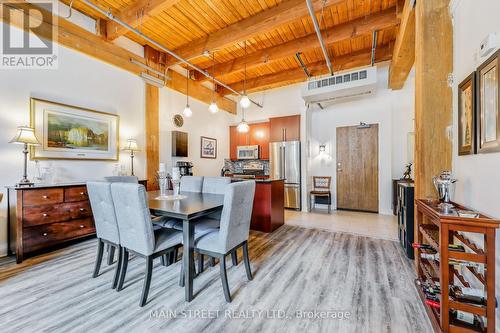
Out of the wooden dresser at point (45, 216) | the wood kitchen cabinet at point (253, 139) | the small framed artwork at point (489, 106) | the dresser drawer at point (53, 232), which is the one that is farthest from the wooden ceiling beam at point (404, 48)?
→ the dresser drawer at point (53, 232)

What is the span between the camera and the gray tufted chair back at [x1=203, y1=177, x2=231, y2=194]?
2.82 metres

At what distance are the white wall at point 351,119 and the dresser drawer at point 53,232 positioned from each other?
14.6 ft

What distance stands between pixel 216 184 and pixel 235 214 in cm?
106

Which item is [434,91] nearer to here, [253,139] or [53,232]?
[253,139]

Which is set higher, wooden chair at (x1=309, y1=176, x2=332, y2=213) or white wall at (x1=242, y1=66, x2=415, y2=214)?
white wall at (x1=242, y1=66, x2=415, y2=214)

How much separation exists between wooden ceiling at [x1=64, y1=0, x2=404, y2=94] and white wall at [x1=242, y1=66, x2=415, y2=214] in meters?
1.09

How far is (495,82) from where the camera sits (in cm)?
133

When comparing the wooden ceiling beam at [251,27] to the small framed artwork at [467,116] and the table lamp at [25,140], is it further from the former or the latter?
the table lamp at [25,140]

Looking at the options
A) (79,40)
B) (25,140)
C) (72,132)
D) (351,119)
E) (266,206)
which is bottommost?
(266,206)

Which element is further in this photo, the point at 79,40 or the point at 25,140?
the point at 79,40

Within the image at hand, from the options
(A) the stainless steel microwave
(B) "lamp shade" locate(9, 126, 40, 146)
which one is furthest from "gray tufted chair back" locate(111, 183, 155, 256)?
(A) the stainless steel microwave

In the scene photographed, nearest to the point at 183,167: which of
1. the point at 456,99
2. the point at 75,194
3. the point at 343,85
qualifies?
the point at 75,194

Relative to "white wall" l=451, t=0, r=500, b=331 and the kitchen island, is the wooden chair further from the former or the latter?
"white wall" l=451, t=0, r=500, b=331

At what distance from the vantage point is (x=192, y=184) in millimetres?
3057
